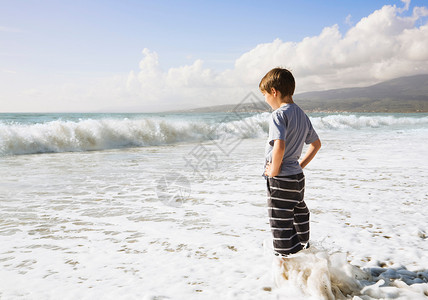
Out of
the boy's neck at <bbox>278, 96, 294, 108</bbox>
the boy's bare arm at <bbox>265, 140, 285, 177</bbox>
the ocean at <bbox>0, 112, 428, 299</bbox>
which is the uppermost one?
the boy's neck at <bbox>278, 96, 294, 108</bbox>

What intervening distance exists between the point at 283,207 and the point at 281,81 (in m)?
0.98

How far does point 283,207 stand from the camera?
7.89 ft

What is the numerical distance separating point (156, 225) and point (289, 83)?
2.47 metres

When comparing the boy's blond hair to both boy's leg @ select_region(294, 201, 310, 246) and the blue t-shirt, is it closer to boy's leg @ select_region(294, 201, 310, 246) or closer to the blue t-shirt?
the blue t-shirt

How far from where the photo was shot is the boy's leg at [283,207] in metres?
2.38

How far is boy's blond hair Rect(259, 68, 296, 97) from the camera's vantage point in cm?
238

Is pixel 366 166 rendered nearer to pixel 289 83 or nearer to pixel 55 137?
pixel 289 83

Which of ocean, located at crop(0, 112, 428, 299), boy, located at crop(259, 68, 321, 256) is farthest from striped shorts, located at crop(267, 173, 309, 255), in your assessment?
ocean, located at crop(0, 112, 428, 299)

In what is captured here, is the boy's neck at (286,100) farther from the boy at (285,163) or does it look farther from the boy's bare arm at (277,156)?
the boy's bare arm at (277,156)

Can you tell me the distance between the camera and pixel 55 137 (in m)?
13.8

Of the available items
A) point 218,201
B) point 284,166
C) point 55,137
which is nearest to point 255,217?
point 218,201

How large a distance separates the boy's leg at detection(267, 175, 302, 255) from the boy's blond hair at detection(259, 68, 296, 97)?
67 cm
